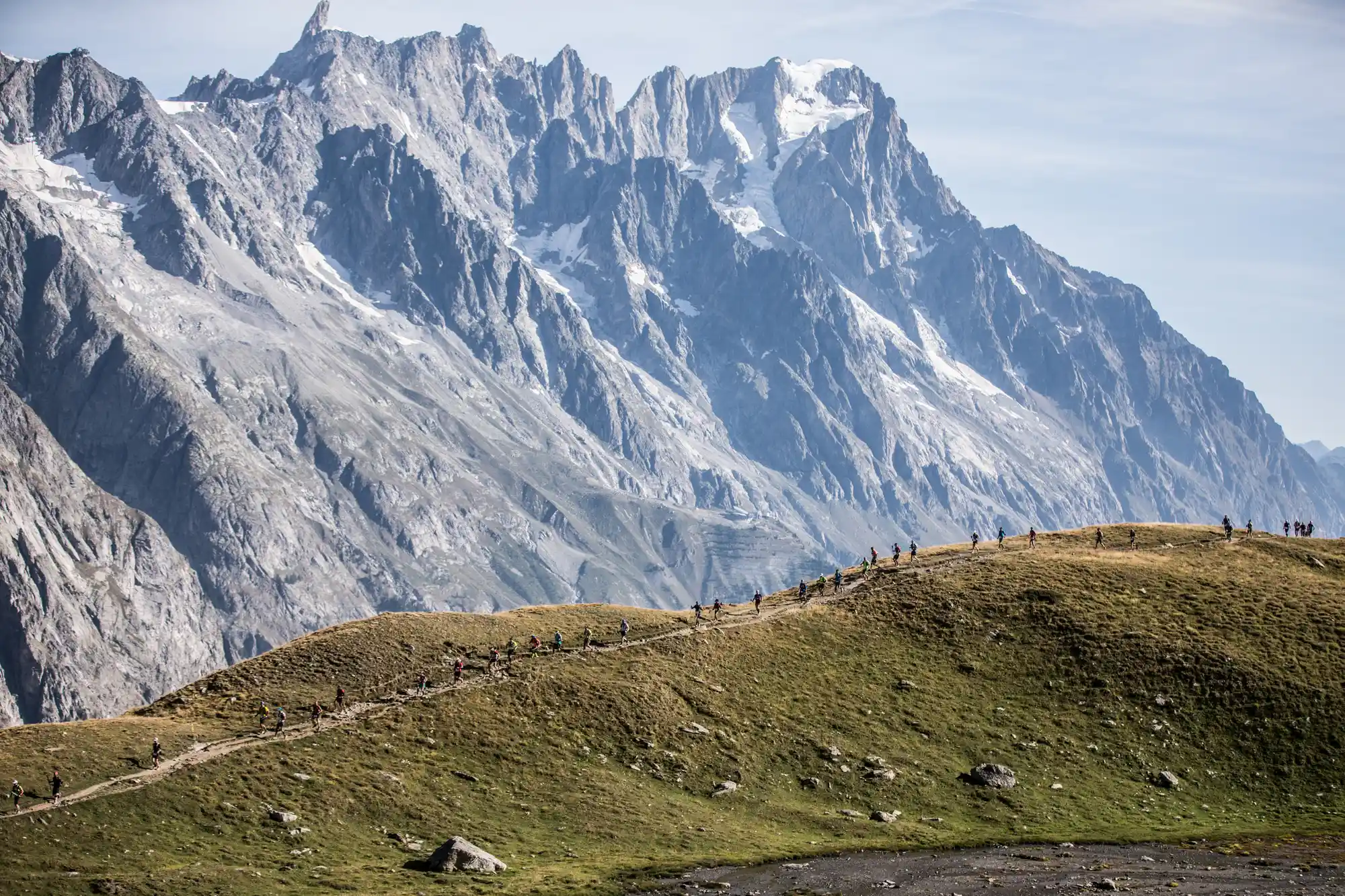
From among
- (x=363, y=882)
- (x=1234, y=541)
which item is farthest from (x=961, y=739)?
(x=1234, y=541)

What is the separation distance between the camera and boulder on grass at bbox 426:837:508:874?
79250 millimetres

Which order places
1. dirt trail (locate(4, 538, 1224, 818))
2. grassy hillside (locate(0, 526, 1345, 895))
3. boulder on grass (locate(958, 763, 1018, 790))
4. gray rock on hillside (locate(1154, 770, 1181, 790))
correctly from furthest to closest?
gray rock on hillside (locate(1154, 770, 1181, 790)) → boulder on grass (locate(958, 763, 1018, 790)) → dirt trail (locate(4, 538, 1224, 818)) → grassy hillside (locate(0, 526, 1345, 895))

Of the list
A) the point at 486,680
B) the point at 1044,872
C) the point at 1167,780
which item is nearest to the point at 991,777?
the point at 1167,780

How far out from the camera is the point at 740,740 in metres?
101

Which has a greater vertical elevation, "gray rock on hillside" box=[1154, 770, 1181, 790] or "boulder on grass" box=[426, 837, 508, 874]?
"gray rock on hillside" box=[1154, 770, 1181, 790]

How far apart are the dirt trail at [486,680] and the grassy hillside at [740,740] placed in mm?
712

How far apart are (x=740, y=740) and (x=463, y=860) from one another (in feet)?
89.6

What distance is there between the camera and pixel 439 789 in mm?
89688

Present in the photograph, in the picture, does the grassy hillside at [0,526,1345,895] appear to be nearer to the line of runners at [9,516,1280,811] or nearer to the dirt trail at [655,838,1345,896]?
the line of runners at [9,516,1280,811]

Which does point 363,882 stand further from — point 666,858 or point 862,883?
point 862,883

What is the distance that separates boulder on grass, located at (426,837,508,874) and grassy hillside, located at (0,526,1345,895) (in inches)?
58.7

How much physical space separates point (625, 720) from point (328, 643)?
28.2 meters

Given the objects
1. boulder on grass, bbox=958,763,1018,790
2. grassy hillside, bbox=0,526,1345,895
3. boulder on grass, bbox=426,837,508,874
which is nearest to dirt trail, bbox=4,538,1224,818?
grassy hillside, bbox=0,526,1345,895

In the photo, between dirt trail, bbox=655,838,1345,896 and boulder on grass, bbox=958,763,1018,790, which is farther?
boulder on grass, bbox=958,763,1018,790
